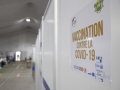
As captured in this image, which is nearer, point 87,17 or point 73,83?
point 87,17

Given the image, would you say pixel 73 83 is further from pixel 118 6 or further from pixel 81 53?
pixel 118 6

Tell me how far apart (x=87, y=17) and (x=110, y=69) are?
10.5 inches

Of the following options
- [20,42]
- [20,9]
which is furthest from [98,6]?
[20,42]

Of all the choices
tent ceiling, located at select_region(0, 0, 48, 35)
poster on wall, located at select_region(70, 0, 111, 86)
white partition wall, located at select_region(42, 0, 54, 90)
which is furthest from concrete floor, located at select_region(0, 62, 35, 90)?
poster on wall, located at select_region(70, 0, 111, 86)

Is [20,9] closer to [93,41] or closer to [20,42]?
[93,41]

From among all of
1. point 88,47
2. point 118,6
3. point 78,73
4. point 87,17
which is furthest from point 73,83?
point 118,6

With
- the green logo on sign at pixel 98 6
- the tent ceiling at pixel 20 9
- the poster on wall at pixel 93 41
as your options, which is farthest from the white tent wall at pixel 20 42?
the green logo on sign at pixel 98 6

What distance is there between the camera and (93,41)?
1.75ft

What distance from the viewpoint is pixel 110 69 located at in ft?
1.38

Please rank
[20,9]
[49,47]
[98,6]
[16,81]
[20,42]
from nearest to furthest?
[98,6], [49,47], [16,81], [20,9], [20,42]

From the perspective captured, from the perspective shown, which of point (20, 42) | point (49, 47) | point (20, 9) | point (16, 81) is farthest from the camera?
point (20, 42)

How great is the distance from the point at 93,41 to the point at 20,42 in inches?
821

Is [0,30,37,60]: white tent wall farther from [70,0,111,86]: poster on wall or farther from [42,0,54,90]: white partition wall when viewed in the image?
[70,0,111,86]: poster on wall

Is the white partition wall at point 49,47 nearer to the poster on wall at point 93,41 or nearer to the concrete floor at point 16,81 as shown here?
the poster on wall at point 93,41
